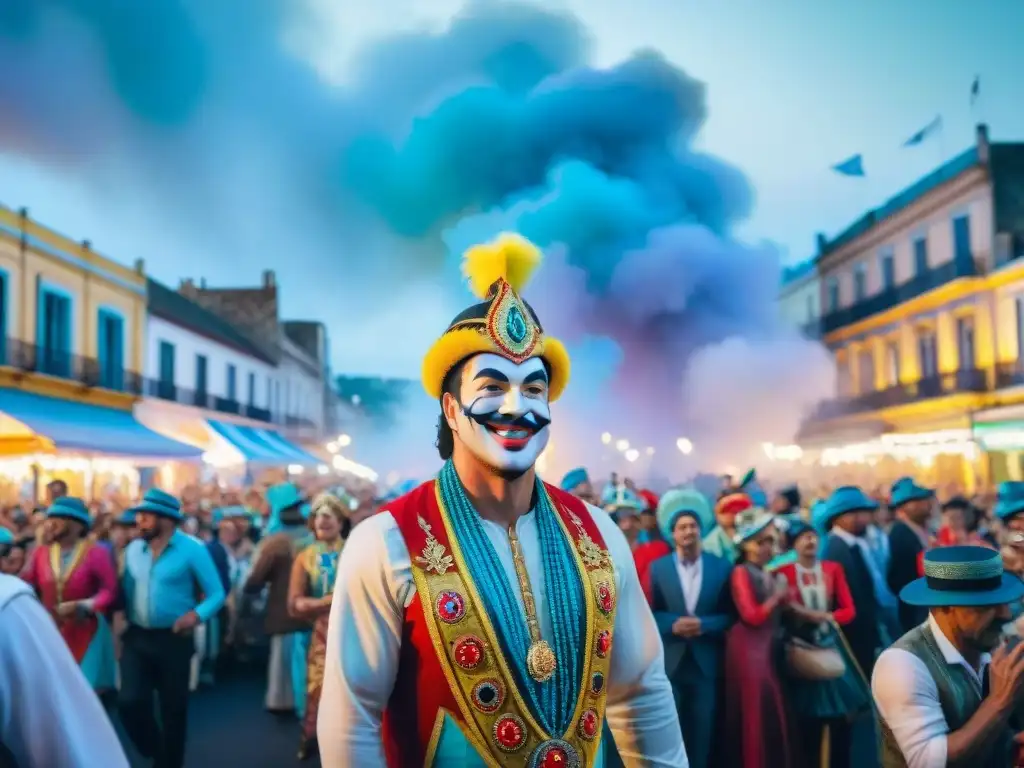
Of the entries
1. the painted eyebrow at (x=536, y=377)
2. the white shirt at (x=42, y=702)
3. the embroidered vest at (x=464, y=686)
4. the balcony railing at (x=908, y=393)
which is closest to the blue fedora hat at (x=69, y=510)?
the embroidered vest at (x=464, y=686)

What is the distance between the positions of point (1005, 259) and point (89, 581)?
25.4 m

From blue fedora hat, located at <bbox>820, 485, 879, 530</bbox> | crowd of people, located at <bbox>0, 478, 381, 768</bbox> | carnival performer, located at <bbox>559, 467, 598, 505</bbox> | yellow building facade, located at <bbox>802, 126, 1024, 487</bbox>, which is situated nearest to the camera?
crowd of people, located at <bbox>0, 478, 381, 768</bbox>

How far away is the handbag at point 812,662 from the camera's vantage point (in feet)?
18.4

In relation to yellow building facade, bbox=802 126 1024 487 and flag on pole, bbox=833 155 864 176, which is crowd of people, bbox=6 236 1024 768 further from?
flag on pole, bbox=833 155 864 176

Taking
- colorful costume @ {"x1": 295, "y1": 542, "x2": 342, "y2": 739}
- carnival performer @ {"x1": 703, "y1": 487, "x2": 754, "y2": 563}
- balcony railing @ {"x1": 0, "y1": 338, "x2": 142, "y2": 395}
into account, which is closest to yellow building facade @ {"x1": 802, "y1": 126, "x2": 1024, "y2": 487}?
carnival performer @ {"x1": 703, "y1": 487, "x2": 754, "y2": 563}

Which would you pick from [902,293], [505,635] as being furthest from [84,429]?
[902,293]

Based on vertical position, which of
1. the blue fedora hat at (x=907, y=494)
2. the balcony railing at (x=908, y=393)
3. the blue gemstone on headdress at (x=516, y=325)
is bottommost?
the blue fedora hat at (x=907, y=494)

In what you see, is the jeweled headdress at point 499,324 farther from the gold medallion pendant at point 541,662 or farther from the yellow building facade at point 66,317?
the yellow building facade at point 66,317

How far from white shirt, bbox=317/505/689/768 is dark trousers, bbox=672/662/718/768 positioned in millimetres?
2923

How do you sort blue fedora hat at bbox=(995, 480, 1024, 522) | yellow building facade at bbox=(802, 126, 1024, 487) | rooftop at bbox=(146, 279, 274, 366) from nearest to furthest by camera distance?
blue fedora hat at bbox=(995, 480, 1024, 522), yellow building facade at bbox=(802, 126, 1024, 487), rooftop at bbox=(146, 279, 274, 366)

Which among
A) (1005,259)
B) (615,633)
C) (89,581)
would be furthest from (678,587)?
(1005,259)

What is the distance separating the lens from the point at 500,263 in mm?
3246

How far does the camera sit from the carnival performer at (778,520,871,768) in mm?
5754

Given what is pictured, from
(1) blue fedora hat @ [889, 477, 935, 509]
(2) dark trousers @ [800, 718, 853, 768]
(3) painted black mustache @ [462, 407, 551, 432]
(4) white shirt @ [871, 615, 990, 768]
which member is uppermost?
(3) painted black mustache @ [462, 407, 551, 432]
